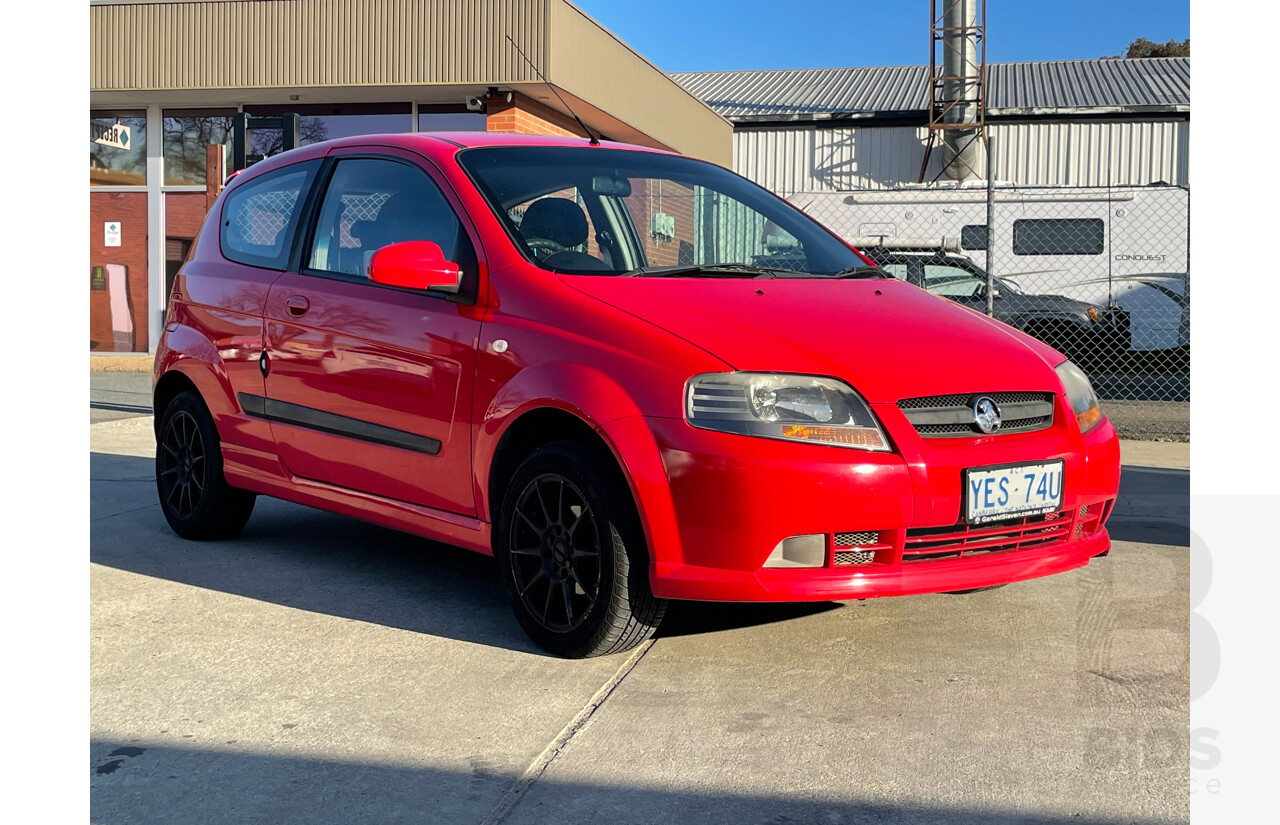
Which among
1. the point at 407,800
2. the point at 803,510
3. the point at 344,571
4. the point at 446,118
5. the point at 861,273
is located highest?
the point at 446,118

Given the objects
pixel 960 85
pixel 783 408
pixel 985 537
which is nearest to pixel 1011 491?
pixel 985 537

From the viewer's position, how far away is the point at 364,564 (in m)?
5.23

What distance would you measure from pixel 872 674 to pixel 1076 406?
109 cm

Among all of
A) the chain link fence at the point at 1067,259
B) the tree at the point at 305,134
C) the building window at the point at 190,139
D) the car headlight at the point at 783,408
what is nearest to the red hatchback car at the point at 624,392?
the car headlight at the point at 783,408

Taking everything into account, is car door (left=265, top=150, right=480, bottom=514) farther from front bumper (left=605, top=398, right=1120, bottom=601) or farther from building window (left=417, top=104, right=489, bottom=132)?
building window (left=417, top=104, right=489, bottom=132)

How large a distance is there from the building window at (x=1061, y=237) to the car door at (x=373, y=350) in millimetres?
11979

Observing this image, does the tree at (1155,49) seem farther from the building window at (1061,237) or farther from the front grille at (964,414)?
the front grille at (964,414)

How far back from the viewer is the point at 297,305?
4824mm

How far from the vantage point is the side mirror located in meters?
4.11

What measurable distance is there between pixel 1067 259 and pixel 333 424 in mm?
12244

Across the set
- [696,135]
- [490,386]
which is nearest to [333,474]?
[490,386]

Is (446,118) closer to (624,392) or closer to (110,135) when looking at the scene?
(110,135)

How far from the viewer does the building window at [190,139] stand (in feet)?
52.6

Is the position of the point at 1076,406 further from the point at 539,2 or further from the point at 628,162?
the point at 539,2
